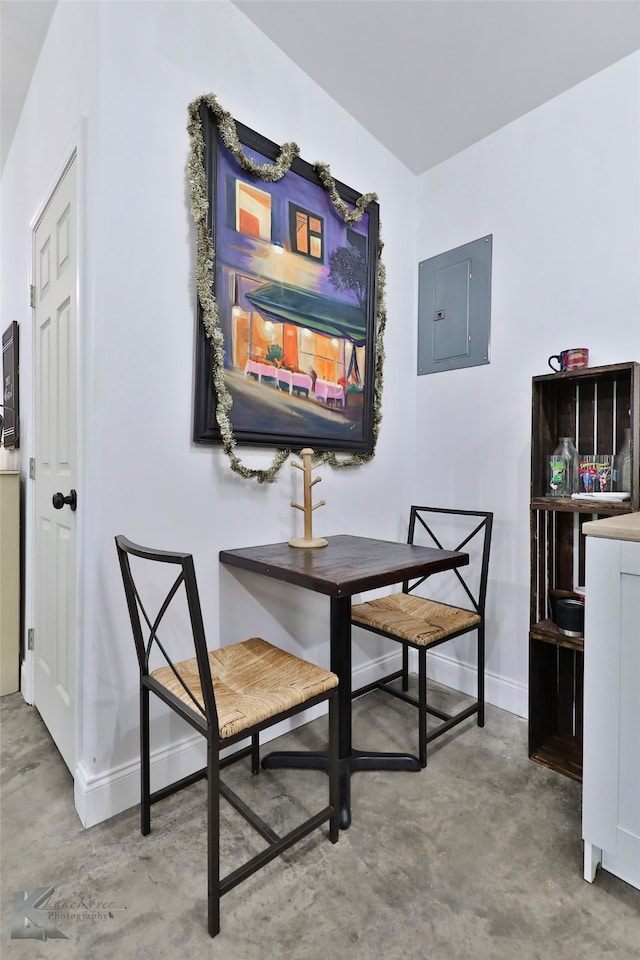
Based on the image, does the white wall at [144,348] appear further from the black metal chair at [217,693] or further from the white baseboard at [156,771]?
the black metal chair at [217,693]

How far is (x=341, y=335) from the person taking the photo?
2191 mm

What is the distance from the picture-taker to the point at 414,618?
1.98 meters

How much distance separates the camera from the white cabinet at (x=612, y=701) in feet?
4.04

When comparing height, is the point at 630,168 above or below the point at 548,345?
above

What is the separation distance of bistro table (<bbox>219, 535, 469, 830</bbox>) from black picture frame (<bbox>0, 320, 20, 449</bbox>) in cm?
149

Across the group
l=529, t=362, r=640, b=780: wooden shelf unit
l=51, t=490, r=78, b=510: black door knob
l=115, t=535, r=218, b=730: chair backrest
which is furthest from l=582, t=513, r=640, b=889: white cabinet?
l=51, t=490, r=78, b=510: black door knob

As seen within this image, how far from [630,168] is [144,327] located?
1894 mm

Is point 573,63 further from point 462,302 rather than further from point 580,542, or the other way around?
point 580,542

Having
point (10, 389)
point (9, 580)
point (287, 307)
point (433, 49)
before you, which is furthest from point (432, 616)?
point (10, 389)

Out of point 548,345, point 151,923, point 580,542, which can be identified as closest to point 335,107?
point 548,345

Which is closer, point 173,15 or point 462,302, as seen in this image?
point 173,15

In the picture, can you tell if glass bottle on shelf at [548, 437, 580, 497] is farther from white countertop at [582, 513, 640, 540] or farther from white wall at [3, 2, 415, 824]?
white wall at [3, 2, 415, 824]

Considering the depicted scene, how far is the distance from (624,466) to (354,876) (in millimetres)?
1601

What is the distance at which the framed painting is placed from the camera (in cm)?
174
